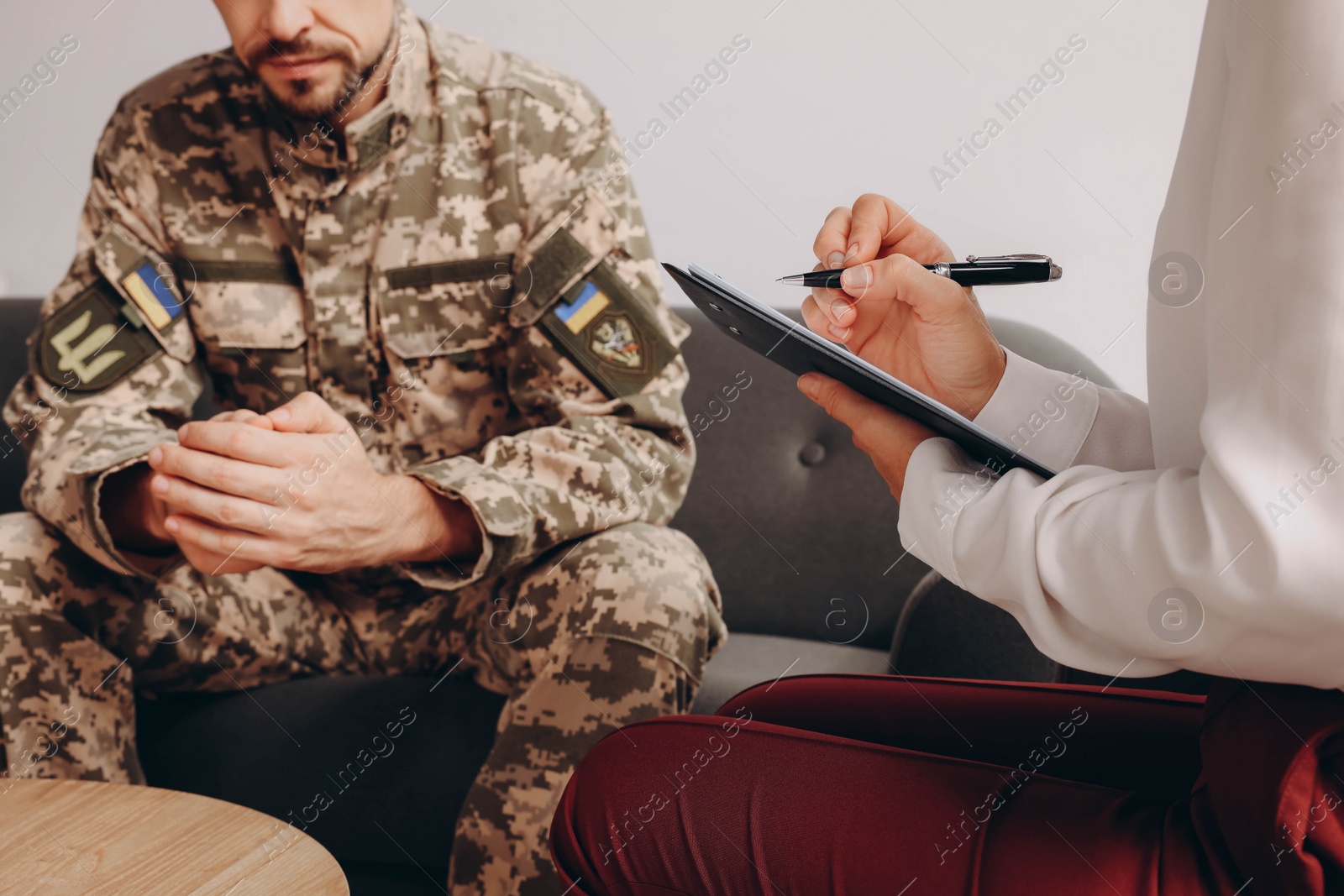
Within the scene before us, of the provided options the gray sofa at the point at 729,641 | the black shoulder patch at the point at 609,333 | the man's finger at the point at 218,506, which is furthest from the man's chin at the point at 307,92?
the gray sofa at the point at 729,641

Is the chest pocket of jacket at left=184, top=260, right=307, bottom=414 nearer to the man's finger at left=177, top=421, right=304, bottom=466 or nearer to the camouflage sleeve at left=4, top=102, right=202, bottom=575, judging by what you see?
the camouflage sleeve at left=4, top=102, right=202, bottom=575

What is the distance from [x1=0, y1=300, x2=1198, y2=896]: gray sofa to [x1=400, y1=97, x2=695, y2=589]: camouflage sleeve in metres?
0.22

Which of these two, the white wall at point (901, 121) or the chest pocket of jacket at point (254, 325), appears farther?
the white wall at point (901, 121)

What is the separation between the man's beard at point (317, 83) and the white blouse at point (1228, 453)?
78cm

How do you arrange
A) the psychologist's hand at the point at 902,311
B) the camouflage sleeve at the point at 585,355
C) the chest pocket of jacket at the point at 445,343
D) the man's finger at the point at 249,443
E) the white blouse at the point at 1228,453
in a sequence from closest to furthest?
1. the white blouse at the point at 1228,453
2. the psychologist's hand at the point at 902,311
3. the man's finger at the point at 249,443
4. the camouflage sleeve at the point at 585,355
5. the chest pocket of jacket at the point at 445,343

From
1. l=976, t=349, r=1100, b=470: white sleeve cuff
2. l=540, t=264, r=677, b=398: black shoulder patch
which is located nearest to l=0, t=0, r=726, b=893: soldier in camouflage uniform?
l=540, t=264, r=677, b=398: black shoulder patch

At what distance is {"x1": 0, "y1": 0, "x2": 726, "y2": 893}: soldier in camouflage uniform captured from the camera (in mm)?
837

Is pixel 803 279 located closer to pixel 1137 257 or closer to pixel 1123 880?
pixel 1123 880

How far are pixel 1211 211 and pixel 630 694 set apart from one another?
1.81ft

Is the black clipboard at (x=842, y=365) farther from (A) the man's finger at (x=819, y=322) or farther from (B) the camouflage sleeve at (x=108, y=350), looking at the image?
(B) the camouflage sleeve at (x=108, y=350)

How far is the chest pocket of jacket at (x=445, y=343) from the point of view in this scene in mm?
1039

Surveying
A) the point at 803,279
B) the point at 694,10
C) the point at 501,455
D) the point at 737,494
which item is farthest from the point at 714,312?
the point at 694,10

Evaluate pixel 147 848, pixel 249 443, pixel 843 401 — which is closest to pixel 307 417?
pixel 249 443

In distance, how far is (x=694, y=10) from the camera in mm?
1414
